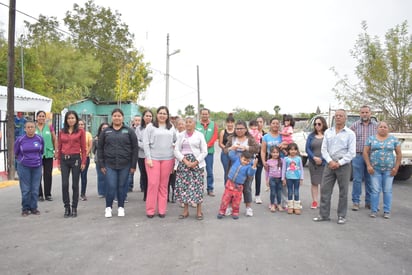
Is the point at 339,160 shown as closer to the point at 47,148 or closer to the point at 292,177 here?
the point at 292,177

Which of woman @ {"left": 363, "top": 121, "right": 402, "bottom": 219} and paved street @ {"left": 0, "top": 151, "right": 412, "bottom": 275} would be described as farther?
woman @ {"left": 363, "top": 121, "right": 402, "bottom": 219}

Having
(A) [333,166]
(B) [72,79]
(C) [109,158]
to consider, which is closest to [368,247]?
(A) [333,166]

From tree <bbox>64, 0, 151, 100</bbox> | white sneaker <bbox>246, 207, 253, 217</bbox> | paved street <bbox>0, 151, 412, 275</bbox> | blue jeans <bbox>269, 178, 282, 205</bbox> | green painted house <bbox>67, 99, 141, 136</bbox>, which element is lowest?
paved street <bbox>0, 151, 412, 275</bbox>

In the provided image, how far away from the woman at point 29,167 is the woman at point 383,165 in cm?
573

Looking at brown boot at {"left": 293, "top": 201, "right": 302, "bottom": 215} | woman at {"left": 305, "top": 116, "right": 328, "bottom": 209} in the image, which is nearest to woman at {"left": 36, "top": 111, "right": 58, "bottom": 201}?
brown boot at {"left": 293, "top": 201, "right": 302, "bottom": 215}

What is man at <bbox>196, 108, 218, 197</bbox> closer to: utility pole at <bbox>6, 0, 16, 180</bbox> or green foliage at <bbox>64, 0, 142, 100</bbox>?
utility pole at <bbox>6, 0, 16, 180</bbox>

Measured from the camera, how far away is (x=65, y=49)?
27.1m

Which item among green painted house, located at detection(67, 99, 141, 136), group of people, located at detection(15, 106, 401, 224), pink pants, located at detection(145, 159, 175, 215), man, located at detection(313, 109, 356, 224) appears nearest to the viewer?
man, located at detection(313, 109, 356, 224)

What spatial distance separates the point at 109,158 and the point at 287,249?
3.07 m

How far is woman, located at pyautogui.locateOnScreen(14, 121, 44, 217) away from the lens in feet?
18.6

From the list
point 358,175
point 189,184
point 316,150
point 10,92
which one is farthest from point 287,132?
point 10,92

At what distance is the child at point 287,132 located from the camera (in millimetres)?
6077

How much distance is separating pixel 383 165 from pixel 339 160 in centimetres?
103

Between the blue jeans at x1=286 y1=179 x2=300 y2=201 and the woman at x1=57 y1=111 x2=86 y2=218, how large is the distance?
363 centimetres
